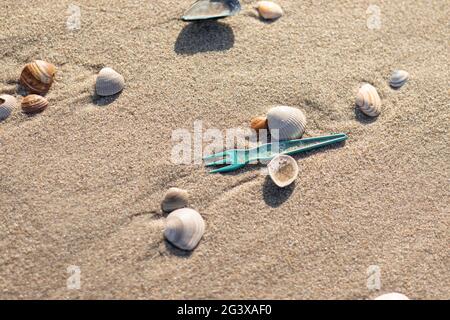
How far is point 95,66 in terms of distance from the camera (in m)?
3.11

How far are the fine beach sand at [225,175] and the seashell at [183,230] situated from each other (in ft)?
0.17

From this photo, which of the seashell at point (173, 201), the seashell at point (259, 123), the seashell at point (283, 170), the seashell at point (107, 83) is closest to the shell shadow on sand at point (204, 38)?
the seashell at point (107, 83)

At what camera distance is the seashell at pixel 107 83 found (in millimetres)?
2969

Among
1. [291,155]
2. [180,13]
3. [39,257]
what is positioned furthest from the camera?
[180,13]

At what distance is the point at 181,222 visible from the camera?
2545 mm

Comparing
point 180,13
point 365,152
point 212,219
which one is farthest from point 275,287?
point 180,13

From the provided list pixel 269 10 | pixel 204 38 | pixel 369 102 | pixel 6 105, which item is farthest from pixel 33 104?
pixel 369 102

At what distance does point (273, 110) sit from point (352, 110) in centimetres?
54

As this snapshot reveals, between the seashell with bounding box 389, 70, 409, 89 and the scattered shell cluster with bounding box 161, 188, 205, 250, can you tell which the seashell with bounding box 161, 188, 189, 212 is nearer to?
the scattered shell cluster with bounding box 161, 188, 205, 250

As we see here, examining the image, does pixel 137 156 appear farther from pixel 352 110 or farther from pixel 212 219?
pixel 352 110

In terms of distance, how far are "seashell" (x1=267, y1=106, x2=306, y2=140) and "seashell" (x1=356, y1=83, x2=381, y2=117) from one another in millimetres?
418

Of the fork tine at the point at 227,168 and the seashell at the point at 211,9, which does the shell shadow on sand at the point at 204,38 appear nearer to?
the seashell at the point at 211,9

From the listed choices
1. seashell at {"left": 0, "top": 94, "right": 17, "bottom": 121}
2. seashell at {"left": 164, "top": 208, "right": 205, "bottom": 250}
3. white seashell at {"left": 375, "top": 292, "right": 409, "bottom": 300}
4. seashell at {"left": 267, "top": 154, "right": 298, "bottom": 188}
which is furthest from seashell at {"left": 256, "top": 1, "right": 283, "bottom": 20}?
white seashell at {"left": 375, "top": 292, "right": 409, "bottom": 300}

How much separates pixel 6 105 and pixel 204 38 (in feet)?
4.46
